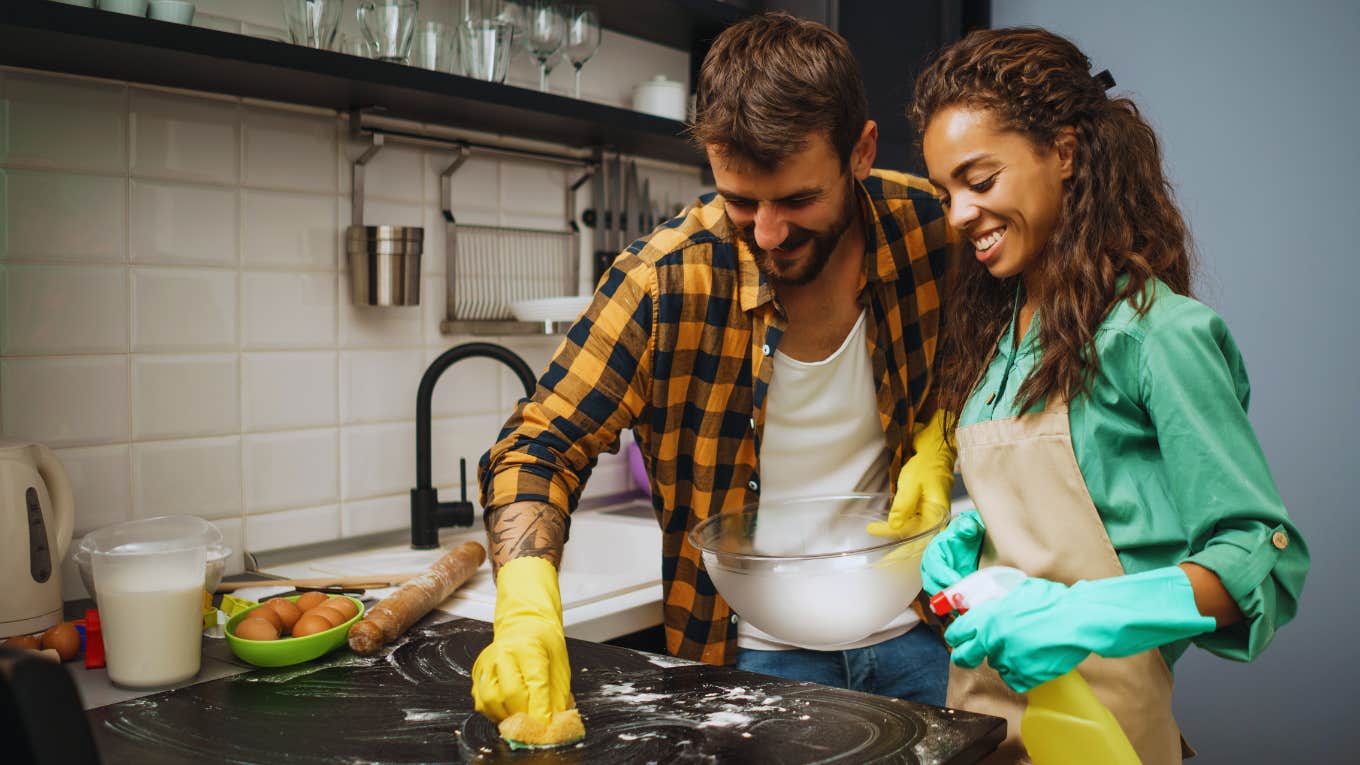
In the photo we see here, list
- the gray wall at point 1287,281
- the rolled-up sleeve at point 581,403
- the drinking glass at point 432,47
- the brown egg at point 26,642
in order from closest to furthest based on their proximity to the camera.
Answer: the brown egg at point 26,642
the rolled-up sleeve at point 581,403
the drinking glass at point 432,47
the gray wall at point 1287,281

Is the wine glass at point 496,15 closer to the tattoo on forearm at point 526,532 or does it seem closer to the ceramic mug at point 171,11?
the ceramic mug at point 171,11

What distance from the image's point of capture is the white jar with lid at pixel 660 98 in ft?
7.47

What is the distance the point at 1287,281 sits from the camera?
7.62 feet

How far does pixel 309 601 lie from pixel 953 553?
803mm

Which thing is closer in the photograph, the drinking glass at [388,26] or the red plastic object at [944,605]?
the red plastic object at [944,605]

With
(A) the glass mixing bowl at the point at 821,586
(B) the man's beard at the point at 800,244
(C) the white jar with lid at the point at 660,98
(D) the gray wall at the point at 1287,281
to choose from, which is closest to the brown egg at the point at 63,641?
(A) the glass mixing bowl at the point at 821,586

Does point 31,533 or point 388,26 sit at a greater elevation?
point 388,26

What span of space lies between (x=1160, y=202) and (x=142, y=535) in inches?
54.9

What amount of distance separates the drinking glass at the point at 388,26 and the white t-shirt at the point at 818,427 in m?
0.80

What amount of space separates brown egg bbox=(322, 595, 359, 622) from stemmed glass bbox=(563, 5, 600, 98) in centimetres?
117

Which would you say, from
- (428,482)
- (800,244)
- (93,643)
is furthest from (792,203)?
(93,643)

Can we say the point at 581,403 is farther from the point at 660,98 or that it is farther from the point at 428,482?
the point at 660,98

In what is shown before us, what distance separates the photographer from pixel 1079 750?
1.03 metres

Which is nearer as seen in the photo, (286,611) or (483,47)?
(286,611)
